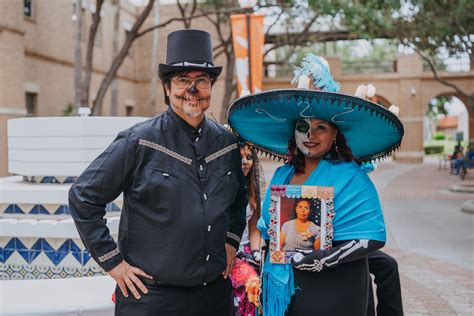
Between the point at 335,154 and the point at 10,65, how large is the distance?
575 inches

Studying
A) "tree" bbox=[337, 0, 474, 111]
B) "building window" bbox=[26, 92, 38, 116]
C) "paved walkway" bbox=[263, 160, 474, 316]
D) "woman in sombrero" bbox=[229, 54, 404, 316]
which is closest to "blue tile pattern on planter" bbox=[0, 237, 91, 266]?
"woman in sombrero" bbox=[229, 54, 404, 316]

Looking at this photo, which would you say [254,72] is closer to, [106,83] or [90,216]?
[106,83]

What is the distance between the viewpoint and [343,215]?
7.73 ft

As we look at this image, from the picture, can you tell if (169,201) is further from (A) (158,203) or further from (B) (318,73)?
(B) (318,73)

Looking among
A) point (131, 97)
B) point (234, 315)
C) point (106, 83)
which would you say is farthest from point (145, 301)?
point (131, 97)

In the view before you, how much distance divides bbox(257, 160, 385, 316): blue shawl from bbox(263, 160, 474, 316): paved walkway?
2.92 m

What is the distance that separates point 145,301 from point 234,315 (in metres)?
0.73

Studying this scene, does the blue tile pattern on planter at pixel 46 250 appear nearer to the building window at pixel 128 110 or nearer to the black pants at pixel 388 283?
the black pants at pixel 388 283

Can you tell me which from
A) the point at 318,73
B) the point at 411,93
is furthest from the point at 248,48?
the point at 411,93

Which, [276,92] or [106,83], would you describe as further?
[106,83]

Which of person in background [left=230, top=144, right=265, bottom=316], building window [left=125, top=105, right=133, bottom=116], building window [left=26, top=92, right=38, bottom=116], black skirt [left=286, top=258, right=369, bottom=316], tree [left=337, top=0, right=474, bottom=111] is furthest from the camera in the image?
building window [left=125, top=105, right=133, bottom=116]

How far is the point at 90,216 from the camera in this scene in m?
2.26

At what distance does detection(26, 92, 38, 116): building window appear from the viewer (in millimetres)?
17705

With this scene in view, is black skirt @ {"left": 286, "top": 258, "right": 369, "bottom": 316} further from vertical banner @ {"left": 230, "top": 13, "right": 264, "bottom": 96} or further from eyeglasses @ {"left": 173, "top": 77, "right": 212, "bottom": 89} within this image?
vertical banner @ {"left": 230, "top": 13, "right": 264, "bottom": 96}
